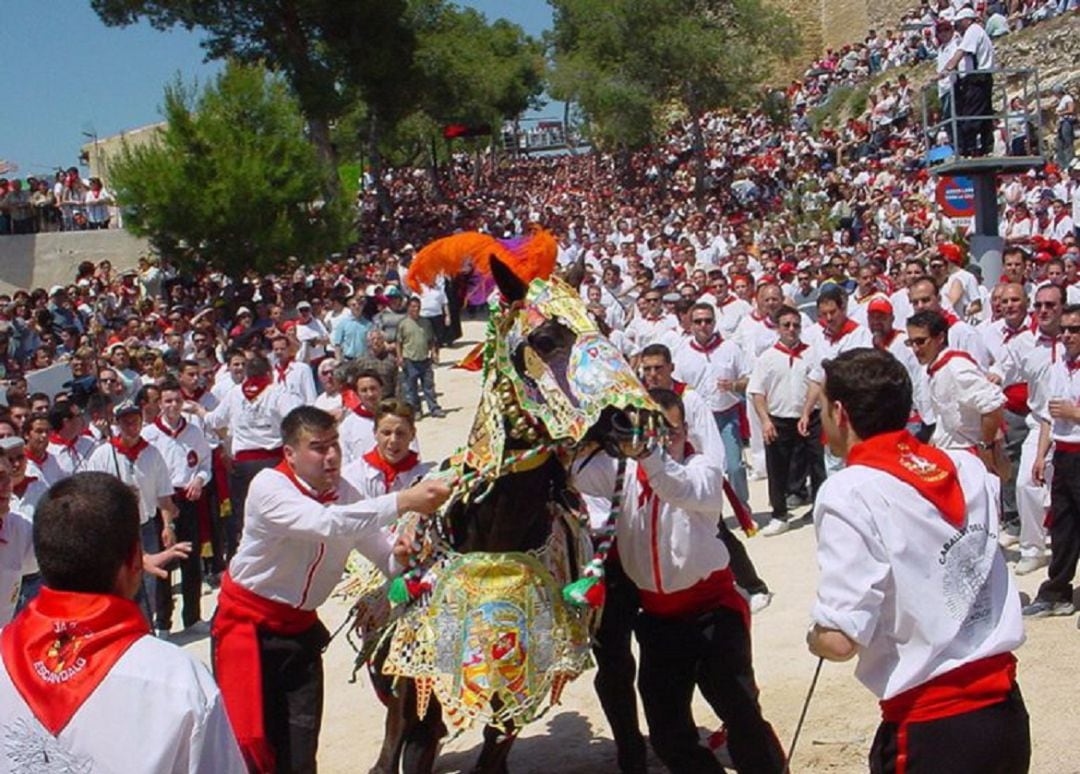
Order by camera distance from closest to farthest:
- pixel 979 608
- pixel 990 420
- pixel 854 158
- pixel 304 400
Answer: pixel 979 608 → pixel 990 420 → pixel 304 400 → pixel 854 158

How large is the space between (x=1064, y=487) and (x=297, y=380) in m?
6.53

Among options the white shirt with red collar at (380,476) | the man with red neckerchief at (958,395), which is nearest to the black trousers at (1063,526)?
the man with red neckerchief at (958,395)

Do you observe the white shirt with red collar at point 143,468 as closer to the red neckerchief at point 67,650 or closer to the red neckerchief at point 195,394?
the red neckerchief at point 195,394

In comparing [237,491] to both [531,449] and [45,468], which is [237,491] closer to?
[45,468]

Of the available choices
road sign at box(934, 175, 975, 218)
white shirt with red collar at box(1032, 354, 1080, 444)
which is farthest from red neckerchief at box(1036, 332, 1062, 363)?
road sign at box(934, 175, 975, 218)

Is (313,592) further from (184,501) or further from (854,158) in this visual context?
(854,158)

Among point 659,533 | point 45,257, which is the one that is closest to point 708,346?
point 659,533

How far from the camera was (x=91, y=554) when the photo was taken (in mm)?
2891

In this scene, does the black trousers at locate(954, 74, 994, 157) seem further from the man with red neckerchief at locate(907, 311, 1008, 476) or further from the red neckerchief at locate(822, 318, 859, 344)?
the man with red neckerchief at locate(907, 311, 1008, 476)

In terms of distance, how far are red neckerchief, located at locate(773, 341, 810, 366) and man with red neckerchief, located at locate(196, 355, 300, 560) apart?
3.98 m

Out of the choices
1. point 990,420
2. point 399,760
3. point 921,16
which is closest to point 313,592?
point 399,760

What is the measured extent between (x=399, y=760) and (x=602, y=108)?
33.6 m

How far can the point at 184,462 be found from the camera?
1002 centimetres

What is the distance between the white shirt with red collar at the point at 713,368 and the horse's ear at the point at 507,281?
6.09 m
